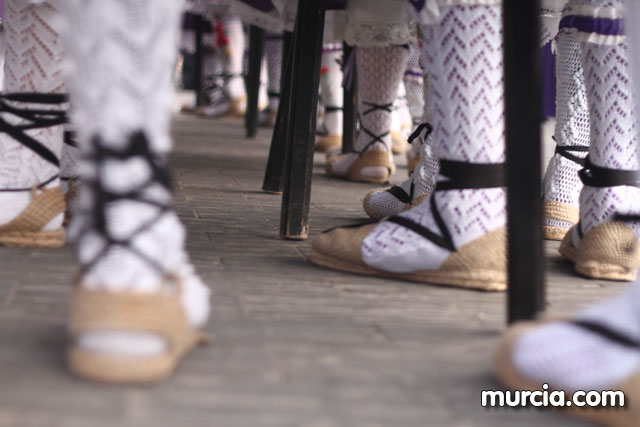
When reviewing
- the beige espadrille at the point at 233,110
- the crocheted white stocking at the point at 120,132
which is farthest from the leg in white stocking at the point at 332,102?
the crocheted white stocking at the point at 120,132

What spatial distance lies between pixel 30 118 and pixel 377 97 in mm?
1326

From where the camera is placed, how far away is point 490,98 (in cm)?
114

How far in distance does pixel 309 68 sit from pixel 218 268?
1.57ft

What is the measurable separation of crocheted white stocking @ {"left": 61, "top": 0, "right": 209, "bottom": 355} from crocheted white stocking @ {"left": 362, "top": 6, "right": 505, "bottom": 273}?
19.1 inches

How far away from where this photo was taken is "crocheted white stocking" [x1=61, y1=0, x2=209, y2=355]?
0.73m

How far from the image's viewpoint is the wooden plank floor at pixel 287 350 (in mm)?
660

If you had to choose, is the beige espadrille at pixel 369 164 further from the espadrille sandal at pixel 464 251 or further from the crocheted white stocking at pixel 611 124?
the espadrille sandal at pixel 464 251

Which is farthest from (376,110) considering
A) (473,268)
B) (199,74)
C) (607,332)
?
(199,74)

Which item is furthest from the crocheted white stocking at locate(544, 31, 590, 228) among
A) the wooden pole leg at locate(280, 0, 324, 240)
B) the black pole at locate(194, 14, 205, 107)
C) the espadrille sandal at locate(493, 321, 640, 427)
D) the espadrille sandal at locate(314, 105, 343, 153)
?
the black pole at locate(194, 14, 205, 107)

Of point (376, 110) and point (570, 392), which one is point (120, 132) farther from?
point (376, 110)

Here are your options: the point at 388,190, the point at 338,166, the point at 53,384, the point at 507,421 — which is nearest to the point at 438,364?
the point at 507,421

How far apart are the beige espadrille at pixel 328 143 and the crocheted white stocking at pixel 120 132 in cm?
263

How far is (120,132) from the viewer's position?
0.74 metres

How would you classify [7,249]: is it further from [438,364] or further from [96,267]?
[438,364]
